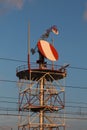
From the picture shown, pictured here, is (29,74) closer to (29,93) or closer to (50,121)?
(29,93)

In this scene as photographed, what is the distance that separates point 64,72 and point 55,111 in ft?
28.2

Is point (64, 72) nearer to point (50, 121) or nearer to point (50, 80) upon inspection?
point (50, 80)

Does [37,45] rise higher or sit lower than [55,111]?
higher

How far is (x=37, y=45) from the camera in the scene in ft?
320

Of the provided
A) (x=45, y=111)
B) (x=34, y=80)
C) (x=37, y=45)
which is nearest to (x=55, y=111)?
(x=45, y=111)

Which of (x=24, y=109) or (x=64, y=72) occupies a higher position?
(x=64, y=72)

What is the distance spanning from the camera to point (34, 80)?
324ft

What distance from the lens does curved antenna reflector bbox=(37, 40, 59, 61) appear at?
9738 cm

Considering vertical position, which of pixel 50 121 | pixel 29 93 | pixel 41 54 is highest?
pixel 41 54

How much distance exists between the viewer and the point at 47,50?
98625 millimetres

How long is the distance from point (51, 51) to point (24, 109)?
46.3 ft

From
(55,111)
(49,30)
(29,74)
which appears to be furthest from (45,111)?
(49,30)

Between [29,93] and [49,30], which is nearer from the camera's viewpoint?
[29,93]

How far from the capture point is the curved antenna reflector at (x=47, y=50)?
3834 inches
